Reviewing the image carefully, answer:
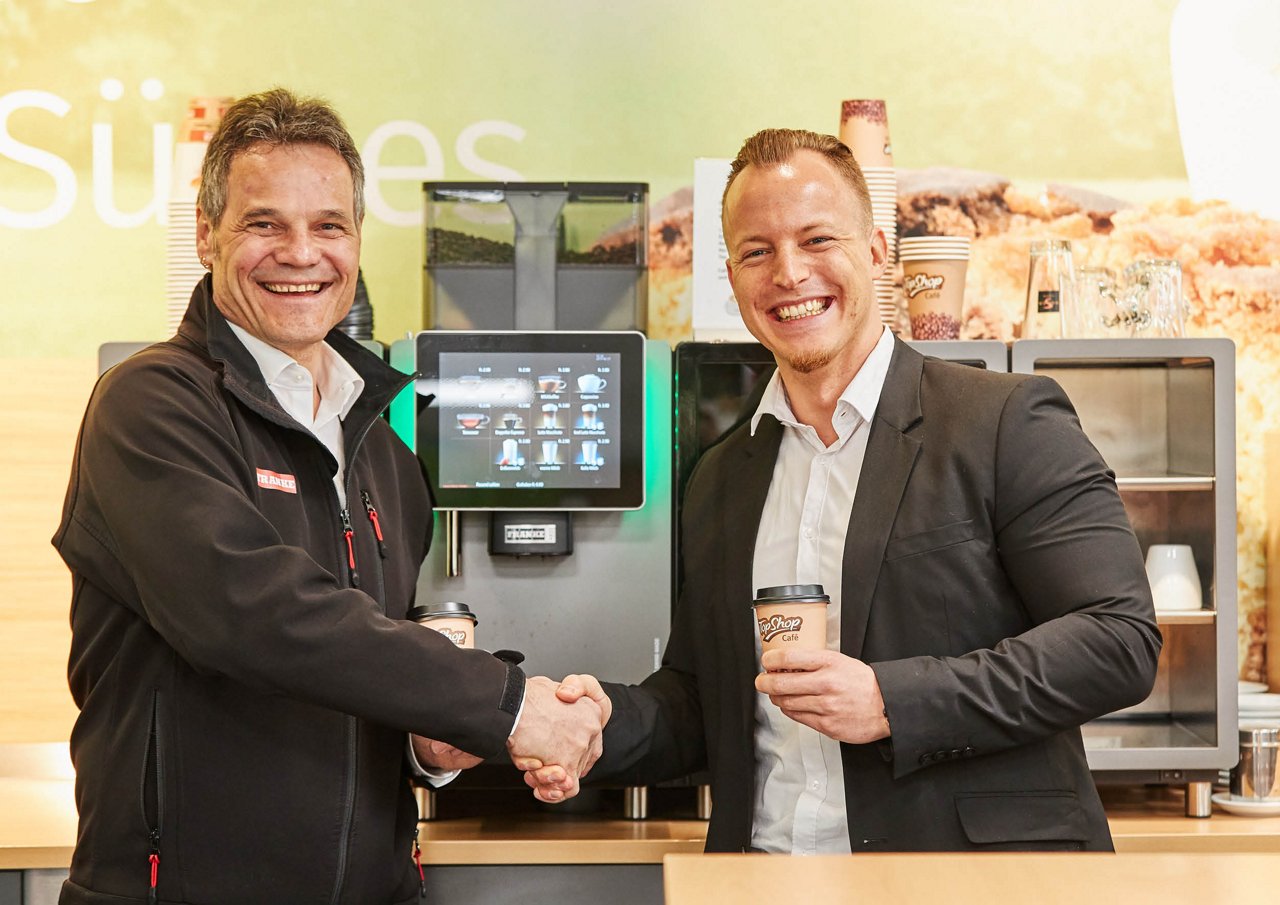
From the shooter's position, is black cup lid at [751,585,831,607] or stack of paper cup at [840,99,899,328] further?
stack of paper cup at [840,99,899,328]

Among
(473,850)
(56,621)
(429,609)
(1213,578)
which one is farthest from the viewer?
(56,621)

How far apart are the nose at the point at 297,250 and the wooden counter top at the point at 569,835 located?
120cm

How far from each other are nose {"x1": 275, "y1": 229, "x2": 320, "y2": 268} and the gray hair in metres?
0.12

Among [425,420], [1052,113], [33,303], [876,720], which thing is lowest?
[876,720]

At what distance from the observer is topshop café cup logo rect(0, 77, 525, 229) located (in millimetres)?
3453

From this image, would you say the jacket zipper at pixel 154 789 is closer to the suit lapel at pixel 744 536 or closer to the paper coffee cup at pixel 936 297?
the suit lapel at pixel 744 536

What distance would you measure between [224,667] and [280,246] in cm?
64

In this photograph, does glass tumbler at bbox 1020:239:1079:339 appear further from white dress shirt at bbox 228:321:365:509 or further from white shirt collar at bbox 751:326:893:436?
white dress shirt at bbox 228:321:365:509

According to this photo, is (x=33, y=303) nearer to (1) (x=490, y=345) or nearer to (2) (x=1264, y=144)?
(1) (x=490, y=345)

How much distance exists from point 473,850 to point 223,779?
0.90m

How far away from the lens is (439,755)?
7.01 feet

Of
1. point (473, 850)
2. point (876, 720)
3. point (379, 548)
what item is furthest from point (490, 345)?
point (876, 720)

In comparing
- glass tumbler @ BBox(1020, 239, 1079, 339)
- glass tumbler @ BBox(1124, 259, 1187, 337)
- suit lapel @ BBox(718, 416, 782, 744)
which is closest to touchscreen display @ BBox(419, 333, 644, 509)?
suit lapel @ BBox(718, 416, 782, 744)

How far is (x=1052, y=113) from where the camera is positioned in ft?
11.5
